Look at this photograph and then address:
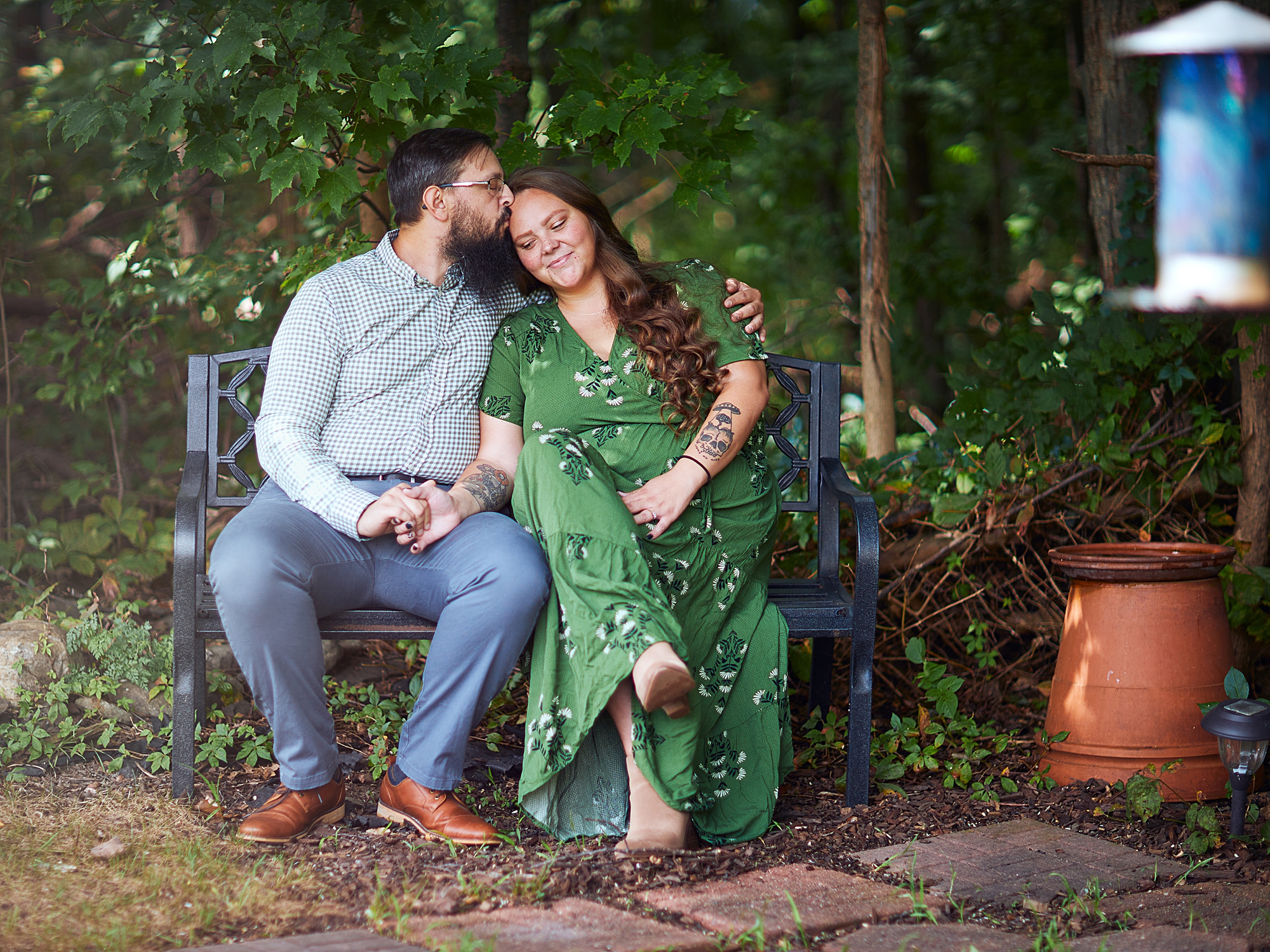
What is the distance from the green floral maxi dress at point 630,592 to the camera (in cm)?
249

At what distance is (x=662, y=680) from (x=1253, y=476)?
2259 millimetres

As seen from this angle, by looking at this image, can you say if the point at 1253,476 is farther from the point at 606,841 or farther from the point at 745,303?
the point at 606,841

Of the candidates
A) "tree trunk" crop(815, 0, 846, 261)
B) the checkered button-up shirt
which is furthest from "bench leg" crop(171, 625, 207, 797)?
"tree trunk" crop(815, 0, 846, 261)

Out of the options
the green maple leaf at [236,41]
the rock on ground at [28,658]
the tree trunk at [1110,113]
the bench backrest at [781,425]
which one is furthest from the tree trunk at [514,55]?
the rock on ground at [28,658]

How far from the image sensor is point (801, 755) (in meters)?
3.20

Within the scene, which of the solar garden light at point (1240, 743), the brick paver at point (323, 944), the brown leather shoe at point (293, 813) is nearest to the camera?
the brick paver at point (323, 944)

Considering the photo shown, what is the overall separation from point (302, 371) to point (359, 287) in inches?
11.4

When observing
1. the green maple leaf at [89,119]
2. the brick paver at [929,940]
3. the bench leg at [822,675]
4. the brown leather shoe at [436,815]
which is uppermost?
the green maple leaf at [89,119]

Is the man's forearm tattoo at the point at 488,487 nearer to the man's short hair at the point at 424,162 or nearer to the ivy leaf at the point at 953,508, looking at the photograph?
the man's short hair at the point at 424,162

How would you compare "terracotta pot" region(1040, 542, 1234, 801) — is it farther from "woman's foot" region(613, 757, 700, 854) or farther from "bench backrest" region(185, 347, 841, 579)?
"woman's foot" region(613, 757, 700, 854)

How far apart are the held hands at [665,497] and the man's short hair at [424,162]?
39.0 inches

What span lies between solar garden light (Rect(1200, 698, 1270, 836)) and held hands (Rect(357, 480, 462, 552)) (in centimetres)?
184

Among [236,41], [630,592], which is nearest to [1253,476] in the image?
[630,592]

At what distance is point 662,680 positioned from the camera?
2283mm
